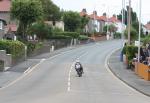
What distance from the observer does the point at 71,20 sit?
132 metres

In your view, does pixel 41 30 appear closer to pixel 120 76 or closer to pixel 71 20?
pixel 71 20

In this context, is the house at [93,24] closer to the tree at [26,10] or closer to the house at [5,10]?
the house at [5,10]

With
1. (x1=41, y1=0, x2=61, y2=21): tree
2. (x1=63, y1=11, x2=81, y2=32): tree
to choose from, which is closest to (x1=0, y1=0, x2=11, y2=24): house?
(x1=41, y1=0, x2=61, y2=21): tree

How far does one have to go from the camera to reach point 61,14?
464ft

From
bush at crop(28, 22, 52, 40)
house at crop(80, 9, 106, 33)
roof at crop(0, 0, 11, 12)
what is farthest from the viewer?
house at crop(80, 9, 106, 33)

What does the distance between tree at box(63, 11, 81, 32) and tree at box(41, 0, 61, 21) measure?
3322 millimetres

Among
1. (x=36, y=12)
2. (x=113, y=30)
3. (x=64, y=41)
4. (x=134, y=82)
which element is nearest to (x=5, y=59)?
(x=134, y=82)

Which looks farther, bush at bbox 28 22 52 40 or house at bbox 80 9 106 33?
house at bbox 80 9 106 33

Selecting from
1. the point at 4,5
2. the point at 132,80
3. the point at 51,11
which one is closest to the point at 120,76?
the point at 132,80

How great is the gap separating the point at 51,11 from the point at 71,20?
7715 millimetres

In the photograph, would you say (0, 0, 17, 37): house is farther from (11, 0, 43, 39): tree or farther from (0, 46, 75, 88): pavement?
(0, 46, 75, 88): pavement

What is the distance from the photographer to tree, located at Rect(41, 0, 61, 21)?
134m

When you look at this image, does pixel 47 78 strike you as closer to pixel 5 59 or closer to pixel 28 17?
pixel 5 59

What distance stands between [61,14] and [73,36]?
26.5 m
